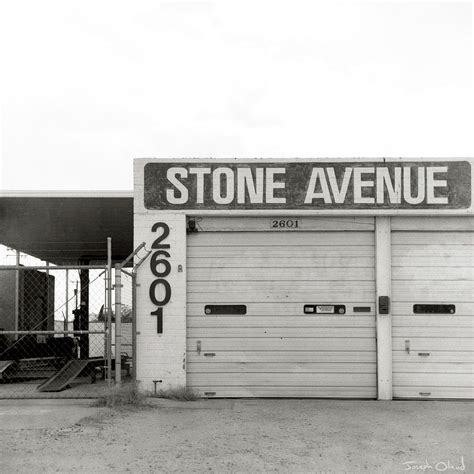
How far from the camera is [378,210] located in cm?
1135

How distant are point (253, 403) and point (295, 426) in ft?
6.72

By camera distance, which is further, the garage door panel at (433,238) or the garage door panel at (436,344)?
the garage door panel at (433,238)

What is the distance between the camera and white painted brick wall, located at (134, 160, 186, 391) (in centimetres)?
1114

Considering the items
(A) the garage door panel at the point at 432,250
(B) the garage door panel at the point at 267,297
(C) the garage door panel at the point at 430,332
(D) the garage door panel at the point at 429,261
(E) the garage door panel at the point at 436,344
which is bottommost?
(E) the garage door panel at the point at 436,344

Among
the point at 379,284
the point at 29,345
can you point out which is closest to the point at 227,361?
the point at 379,284

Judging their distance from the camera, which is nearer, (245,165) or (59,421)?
(59,421)

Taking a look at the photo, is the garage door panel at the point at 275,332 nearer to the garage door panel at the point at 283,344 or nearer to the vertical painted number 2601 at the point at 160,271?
the garage door panel at the point at 283,344

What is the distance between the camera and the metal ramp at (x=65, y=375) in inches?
501

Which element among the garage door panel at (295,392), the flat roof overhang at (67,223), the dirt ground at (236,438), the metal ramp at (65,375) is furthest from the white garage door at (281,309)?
the metal ramp at (65,375)

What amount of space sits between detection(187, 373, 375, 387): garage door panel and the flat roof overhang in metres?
3.48

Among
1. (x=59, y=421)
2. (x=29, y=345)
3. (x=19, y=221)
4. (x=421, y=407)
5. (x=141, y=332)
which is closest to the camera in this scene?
(x=59, y=421)

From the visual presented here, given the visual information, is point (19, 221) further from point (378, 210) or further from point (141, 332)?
point (378, 210)

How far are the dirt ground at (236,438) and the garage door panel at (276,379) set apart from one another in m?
0.69

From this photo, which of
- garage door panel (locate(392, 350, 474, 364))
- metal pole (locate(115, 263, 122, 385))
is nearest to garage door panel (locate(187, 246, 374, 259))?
metal pole (locate(115, 263, 122, 385))
